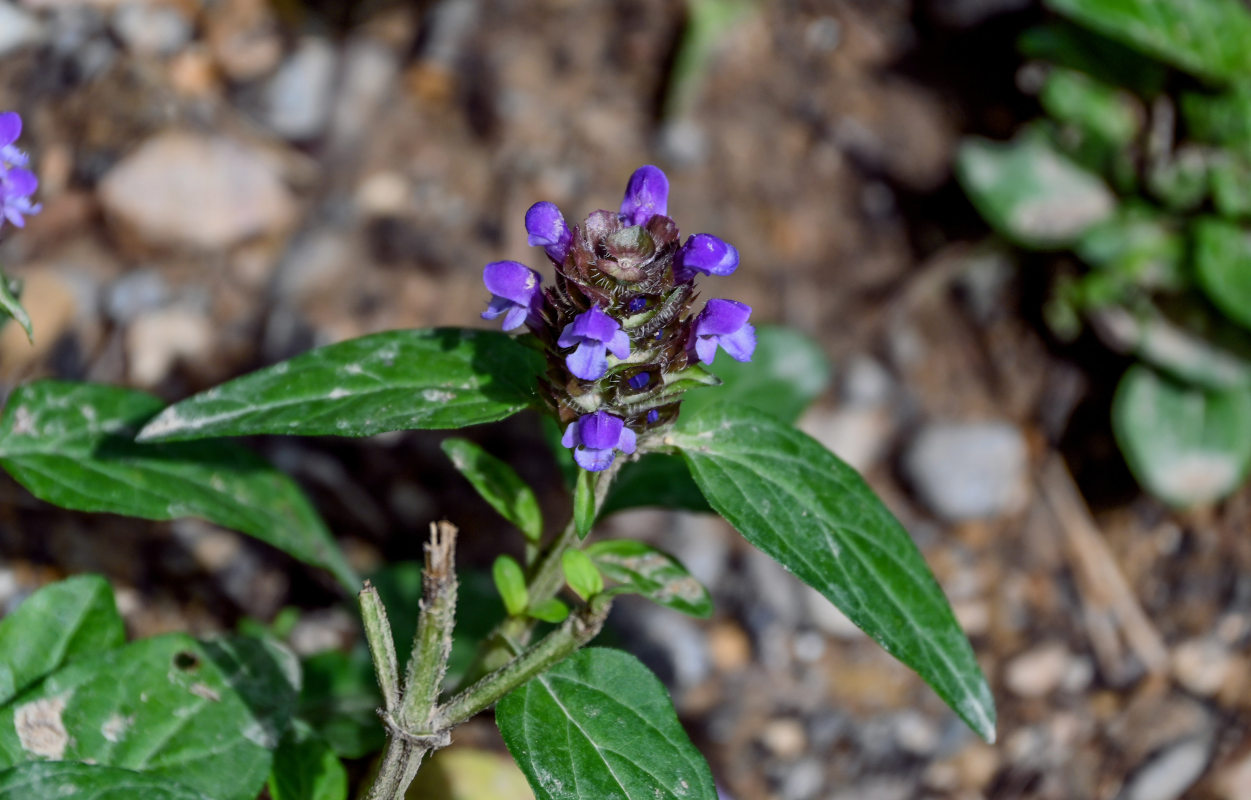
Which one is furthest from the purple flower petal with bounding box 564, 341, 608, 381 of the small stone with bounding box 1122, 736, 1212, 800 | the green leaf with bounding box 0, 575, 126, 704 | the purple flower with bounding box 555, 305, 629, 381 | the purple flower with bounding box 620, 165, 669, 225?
the small stone with bounding box 1122, 736, 1212, 800

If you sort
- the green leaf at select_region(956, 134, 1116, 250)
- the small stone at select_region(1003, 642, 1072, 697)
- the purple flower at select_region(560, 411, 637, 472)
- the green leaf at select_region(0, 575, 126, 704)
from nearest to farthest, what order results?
1. the purple flower at select_region(560, 411, 637, 472)
2. the green leaf at select_region(0, 575, 126, 704)
3. the small stone at select_region(1003, 642, 1072, 697)
4. the green leaf at select_region(956, 134, 1116, 250)

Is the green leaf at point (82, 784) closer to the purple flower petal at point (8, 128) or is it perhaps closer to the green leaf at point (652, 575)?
the green leaf at point (652, 575)

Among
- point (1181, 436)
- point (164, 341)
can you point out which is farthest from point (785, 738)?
point (164, 341)

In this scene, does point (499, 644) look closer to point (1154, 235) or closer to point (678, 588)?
point (678, 588)

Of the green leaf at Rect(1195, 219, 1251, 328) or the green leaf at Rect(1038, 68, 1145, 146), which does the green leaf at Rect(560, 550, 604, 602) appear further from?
the green leaf at Rect(1038, 68, 1145, 146)

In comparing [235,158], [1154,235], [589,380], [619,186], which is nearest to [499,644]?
[589,380]

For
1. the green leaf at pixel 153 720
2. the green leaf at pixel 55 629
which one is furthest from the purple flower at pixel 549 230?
the green leaf at pixel 55 629
